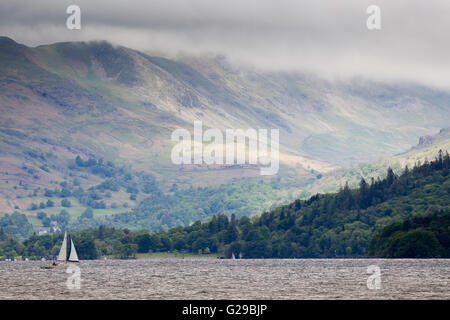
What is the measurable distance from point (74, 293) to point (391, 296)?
7176 cm

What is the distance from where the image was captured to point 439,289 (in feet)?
636
